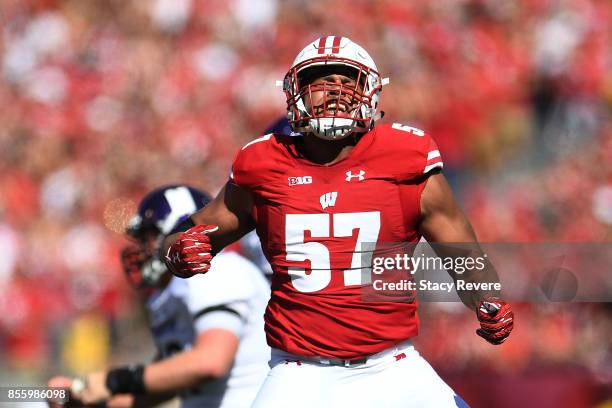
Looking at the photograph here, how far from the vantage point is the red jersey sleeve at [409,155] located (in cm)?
320

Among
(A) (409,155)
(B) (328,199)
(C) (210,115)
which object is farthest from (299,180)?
(C) (210,115)

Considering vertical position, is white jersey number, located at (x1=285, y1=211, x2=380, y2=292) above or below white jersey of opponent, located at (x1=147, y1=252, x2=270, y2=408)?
above

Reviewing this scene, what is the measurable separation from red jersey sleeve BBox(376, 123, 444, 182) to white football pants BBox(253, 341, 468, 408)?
0.57 metres

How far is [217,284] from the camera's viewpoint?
4125 mm

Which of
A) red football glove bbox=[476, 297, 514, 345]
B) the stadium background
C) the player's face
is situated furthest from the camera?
the stadium background

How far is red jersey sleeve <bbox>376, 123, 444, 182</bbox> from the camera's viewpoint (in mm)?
3199

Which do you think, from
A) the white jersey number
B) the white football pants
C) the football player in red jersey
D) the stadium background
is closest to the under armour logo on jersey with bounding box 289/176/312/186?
the football player in red jersey

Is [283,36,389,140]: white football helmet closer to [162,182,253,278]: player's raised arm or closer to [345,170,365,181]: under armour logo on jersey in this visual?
[345,170,365,181]: under armour logo on jersey

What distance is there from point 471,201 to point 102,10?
15.5 feet

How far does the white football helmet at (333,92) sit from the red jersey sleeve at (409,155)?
0.34 feet

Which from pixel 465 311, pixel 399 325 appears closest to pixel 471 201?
pixel 465 311

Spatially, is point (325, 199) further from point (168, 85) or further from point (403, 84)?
point (168, 85)

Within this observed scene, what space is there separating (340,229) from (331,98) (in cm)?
42

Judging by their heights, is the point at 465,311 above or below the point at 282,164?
below
